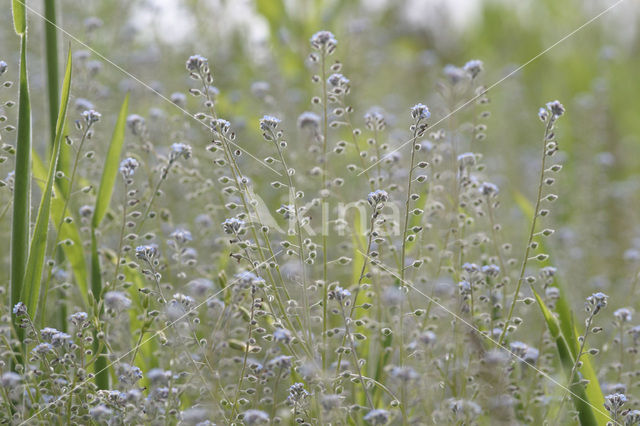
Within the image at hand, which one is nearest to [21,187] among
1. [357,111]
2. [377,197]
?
[377,197]

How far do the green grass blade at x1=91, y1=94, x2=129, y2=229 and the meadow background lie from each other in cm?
14

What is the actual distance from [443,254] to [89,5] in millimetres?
3441

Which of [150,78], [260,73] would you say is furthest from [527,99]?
[150,78]

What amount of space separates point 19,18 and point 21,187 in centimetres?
49

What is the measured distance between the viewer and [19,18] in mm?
1947

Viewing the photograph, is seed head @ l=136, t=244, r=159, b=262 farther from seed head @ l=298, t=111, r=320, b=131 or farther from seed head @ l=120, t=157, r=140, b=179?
seed head @ l=298, t=111, r=320, b=131

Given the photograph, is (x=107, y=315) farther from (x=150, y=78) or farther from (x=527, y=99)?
(x=527, y=99)

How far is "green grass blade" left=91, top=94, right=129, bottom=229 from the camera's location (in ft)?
7.02

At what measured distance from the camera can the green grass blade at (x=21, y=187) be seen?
1919 millimetres

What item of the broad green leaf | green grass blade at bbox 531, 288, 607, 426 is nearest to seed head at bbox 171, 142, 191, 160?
green grass blade at bbox 531, 288, 607, 426

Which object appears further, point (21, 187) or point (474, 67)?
point (474, 67)

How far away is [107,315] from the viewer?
1903 millimetres

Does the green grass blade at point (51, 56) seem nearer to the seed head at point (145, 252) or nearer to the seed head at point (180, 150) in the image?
the seed head at point (180, 150)

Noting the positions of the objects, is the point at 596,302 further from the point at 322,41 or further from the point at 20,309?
the point at 20,309
